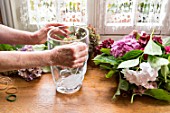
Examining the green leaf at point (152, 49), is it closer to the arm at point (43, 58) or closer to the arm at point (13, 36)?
the arm at point (43, 58)

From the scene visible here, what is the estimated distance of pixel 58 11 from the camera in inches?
49.2

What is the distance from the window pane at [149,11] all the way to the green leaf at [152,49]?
16.0 inches

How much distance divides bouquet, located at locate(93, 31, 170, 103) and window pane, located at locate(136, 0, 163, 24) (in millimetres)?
324

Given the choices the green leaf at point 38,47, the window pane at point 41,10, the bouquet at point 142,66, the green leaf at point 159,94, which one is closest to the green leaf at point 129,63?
the bouquet at point 142,66

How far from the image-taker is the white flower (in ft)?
2.68

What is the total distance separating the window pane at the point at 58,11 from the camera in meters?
1.24

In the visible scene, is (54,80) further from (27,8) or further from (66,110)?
(27,8)

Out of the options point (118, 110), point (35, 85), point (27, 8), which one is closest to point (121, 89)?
point (118, 110)

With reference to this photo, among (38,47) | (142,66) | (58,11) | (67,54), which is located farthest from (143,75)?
(58,11)

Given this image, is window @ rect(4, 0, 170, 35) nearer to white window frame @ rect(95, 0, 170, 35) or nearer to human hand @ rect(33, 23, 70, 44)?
white window frame @ rect(95, 0, 170, 35)

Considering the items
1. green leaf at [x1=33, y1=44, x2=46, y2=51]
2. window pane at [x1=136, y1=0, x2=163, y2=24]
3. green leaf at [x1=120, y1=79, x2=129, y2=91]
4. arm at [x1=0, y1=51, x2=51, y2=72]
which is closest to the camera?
arm at [x1=0, y1=51, x2=51, y2=72]

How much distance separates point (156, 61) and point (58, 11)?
24.4 inches

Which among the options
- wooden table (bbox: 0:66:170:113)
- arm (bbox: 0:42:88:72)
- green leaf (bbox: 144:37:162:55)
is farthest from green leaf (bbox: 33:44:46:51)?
green leaf (bbox: 144:37:162:55)

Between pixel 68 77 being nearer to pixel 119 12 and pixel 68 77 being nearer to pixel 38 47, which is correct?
pixel 38 47
